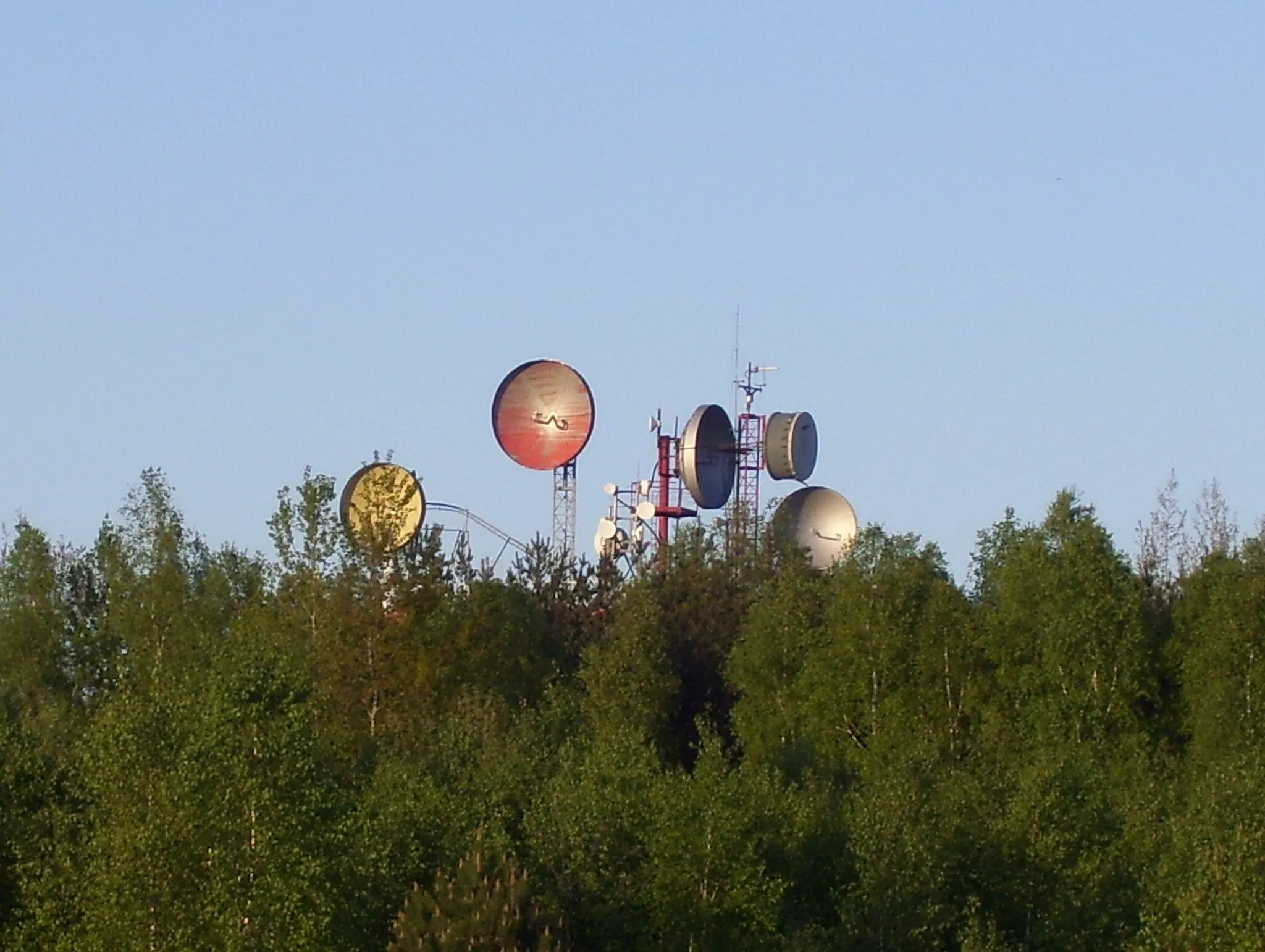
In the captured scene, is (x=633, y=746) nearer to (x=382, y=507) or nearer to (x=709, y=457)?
A: (x=382, y=507)

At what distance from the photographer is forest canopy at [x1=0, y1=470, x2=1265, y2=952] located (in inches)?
1255

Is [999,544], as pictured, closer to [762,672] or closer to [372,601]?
[762,672]

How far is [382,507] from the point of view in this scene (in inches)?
2179

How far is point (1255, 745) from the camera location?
50781 mm

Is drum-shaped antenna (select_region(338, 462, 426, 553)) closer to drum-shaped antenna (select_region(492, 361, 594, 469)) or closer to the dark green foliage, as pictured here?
drum-shaped antenna (select_region(492, 361, 594, 469))

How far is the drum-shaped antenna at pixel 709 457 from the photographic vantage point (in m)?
68.1

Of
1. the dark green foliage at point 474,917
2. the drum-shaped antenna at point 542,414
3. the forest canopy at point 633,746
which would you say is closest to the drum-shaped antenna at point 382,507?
the forest canopy at point 633,746

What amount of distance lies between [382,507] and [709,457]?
16.6 meters

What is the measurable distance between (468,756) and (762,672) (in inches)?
591

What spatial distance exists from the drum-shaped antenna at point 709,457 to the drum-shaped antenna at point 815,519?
6.78 feet

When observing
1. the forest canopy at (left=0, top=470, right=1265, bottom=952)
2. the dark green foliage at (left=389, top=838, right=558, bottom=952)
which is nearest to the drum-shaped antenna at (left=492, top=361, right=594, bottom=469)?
the forest canopy at (left=0, top=470, right=1265, bottom=952)

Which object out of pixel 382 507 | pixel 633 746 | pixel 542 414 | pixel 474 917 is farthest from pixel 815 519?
pixel 474 917

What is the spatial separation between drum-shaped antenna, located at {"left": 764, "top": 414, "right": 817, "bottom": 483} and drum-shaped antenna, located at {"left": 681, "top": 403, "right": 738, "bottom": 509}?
1287 mm

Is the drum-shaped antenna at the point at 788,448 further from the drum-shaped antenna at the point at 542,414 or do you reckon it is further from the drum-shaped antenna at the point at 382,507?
the drum-shaped antenna at the point at 382,507
